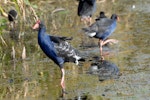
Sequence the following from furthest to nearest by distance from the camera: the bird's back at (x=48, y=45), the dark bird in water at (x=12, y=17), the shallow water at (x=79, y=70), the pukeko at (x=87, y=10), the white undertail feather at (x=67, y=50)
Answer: the pukeko at (x=87, y=10), the dark bird in water at (x=12, y=17), the white undertail feather at (x=67, y=50), the bird's back at (x=48, y=45), the shallow water at (x=79, y=70)

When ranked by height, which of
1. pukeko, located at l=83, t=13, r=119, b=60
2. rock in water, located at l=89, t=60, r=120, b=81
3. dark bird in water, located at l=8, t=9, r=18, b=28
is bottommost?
rock in water, located at l=89, t=60, r=120, b=81

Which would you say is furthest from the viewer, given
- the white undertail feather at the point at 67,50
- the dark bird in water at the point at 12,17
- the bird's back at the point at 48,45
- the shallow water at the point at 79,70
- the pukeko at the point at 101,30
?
the dark bird in water at the point at 12,17

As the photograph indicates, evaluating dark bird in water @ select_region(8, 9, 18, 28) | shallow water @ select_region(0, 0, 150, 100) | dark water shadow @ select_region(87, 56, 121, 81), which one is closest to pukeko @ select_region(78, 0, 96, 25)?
shallow water @ select_region(0, 0, 150, 100)

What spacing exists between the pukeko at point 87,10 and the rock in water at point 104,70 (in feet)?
15.6

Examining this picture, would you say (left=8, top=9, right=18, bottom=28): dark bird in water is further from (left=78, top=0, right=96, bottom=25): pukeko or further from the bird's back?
the bird's back

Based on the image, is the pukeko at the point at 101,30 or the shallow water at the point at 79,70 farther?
the pukeko at the point at 101,30

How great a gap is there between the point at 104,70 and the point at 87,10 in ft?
18.4

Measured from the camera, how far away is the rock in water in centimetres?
959

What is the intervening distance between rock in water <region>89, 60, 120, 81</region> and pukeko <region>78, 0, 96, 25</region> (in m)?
4.75

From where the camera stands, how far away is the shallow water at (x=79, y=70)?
28.2 ft

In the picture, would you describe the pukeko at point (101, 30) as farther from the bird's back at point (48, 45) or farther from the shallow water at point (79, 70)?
the bird's back at point (48, 45)

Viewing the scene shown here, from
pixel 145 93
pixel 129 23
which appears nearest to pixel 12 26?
pixel 129 23

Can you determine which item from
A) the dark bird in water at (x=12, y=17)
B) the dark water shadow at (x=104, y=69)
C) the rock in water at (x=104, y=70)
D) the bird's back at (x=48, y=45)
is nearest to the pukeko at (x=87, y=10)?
the dark bird in water at (x=12, y=17)

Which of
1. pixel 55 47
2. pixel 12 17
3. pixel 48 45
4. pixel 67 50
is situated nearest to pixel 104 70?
pixel 67 50
